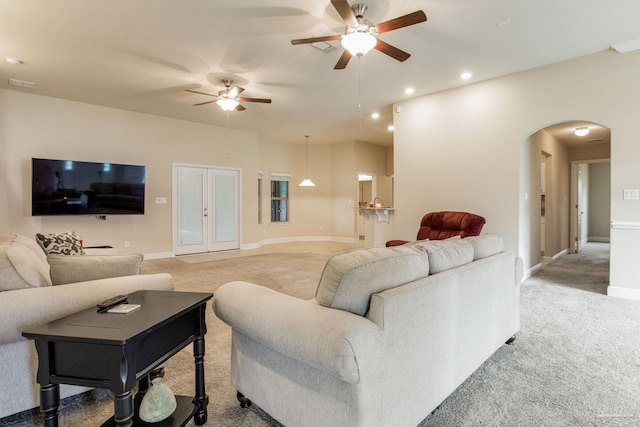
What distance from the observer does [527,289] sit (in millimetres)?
4191

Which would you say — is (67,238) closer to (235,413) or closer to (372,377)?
(235,413)

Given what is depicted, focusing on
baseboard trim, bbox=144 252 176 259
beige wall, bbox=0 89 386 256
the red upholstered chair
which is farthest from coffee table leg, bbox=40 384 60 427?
baseboard trim, bbox=144 252 176 259

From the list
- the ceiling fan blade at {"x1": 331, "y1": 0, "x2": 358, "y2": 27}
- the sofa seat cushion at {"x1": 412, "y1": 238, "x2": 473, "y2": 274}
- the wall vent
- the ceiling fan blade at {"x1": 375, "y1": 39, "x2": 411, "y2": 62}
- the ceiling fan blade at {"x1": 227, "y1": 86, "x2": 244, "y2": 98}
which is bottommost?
the sofa seat cushion at {"x1": 412, "y1": 238, "x2": 473, "y2": 274}

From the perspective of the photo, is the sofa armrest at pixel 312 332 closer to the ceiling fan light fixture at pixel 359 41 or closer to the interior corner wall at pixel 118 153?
the ceiling fan light fixture at pixel 359 41

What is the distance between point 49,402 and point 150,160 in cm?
601

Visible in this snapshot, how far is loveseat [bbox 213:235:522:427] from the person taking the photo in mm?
1207

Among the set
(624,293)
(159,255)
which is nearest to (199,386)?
(624,293)

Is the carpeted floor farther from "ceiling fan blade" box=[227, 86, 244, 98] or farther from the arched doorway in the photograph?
"ceiling fan blade" box=[227, 86, 244, 98]

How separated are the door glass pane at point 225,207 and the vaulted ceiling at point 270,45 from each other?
224cm

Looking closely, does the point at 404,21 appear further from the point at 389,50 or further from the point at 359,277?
the point at 359,277

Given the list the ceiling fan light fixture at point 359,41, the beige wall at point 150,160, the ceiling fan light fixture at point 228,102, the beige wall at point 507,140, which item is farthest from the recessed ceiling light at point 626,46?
the beige wall at point 150,160

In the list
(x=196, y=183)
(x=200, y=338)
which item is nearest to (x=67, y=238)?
(x=200, y=338)

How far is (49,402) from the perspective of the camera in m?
1.23

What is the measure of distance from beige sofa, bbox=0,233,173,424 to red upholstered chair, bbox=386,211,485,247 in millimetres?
3622
